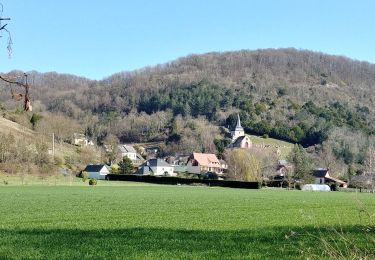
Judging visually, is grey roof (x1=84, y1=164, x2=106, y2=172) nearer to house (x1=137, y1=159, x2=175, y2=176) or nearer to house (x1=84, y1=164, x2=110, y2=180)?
house (x1=84, y1=164, x2=110, y2=180)

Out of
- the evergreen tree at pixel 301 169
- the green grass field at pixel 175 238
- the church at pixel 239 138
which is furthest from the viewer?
the church at pixel 239 138

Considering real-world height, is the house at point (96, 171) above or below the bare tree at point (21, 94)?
below

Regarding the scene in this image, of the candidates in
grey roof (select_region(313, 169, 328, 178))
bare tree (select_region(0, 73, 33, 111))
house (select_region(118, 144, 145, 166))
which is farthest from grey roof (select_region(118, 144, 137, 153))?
bare tree (select_region(0, 73, 33, 111))

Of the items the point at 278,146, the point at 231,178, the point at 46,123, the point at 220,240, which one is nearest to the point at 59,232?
the point at 220,240

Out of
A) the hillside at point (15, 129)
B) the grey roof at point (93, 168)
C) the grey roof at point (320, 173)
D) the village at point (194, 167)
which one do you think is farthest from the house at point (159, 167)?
the grey roof at point (320, 173)

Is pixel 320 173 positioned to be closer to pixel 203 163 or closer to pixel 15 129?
pixel 203 163

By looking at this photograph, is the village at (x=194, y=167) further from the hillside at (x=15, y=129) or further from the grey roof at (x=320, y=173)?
the hillside at (x=15, y=129)

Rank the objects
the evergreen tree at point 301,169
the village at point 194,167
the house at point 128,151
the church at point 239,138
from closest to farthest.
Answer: the evergreen tree at point 301,169
the village at point 194,167
the church at point 239,138
the house at point 128,151

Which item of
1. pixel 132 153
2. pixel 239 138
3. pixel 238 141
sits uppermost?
pixel 239 138

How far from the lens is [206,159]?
525 ft

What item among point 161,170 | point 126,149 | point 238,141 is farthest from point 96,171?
point 238,141

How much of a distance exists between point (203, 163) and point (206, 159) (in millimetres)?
2423

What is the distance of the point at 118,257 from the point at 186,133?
565 ft

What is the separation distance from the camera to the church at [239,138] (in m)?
163
